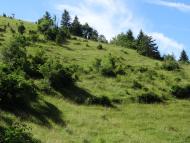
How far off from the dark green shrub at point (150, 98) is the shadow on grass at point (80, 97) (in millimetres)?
5052

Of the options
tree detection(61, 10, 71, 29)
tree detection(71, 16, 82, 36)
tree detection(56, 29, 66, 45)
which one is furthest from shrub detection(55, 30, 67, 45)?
tree detection(61, 10, 71, 29)

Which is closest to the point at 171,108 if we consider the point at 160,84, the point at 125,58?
the point at 160,84

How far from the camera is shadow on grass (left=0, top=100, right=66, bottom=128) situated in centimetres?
3975

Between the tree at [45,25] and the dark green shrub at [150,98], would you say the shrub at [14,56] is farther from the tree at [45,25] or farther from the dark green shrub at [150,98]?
the tree at [45,25]

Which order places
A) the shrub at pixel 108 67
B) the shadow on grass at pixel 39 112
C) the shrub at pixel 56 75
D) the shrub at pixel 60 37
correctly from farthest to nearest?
the shrub at pixel 60 37 → the shrub at pixel 108 67 → the shrub at pixel 56 75 → the shadow on grass at pixel 39 112

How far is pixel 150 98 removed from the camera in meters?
56.3

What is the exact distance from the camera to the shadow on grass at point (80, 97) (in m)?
50.1

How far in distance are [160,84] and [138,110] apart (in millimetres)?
13073

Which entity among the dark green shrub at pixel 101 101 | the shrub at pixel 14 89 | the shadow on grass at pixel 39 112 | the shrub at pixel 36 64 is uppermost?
the shrub at pixel 36 64

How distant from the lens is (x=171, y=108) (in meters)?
54.1

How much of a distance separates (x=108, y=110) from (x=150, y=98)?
358 inches

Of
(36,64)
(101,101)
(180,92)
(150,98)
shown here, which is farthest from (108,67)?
(101,101)

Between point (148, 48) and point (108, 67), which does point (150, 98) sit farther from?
point (148, 48)

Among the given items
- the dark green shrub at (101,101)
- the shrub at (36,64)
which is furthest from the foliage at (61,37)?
the dark green shrub at (101,101)
